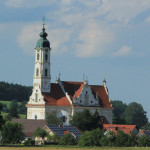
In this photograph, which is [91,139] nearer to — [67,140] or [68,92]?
[67,140]

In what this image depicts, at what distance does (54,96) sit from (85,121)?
12.0 metres

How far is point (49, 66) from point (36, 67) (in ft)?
8.31

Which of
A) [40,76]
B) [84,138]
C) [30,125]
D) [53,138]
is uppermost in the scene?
[40,76]

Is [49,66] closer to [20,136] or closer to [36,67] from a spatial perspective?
[36,67]

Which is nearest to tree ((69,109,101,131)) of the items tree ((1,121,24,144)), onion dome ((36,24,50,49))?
onion dome ((36,24,50,49))

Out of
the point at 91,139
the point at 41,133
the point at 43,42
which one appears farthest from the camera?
the point at 43,42

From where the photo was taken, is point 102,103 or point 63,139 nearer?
point 63,139

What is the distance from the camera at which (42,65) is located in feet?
439

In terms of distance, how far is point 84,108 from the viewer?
13400cm

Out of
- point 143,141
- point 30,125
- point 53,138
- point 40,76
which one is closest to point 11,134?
point 53,138

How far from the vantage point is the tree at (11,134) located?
106 meters

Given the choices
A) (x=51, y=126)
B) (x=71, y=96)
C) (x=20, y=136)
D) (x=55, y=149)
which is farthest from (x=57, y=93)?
(x=55, y=149)

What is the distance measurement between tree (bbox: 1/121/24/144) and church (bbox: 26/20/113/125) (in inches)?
872

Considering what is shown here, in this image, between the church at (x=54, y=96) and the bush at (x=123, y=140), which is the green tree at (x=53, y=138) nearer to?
the bush at (x=123, y=140)
